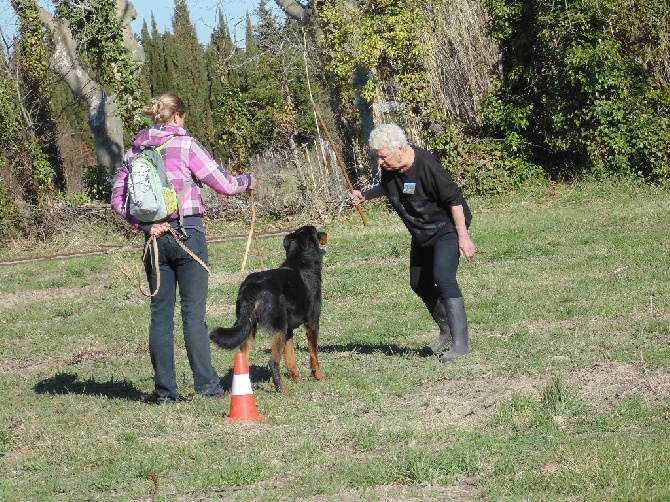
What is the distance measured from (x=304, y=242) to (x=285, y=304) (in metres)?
0.78

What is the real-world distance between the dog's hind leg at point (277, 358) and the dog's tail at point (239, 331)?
23cm

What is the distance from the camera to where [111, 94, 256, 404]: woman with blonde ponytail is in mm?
7355

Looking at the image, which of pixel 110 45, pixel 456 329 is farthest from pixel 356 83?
pixel 456 329

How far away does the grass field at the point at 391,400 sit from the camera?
5.46 m

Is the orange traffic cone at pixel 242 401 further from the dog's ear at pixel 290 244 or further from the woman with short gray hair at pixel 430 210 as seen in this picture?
the woman with short gray hair at pixel 430 210

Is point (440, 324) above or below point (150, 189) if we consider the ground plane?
below

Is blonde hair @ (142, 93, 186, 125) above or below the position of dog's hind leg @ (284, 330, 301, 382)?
above

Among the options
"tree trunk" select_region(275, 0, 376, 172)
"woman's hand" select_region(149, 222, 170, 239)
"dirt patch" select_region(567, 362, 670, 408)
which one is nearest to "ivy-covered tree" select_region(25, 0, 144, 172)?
"tree trunk" select_region(275, 0, 376, 172)

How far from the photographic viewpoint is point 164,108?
7.35 metres

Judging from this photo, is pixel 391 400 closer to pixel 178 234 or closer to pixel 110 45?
pixel 178 234

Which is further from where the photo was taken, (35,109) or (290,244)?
(35,109)

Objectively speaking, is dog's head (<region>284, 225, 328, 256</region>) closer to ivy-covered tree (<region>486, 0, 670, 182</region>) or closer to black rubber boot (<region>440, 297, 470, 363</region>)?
black rubber boot (<region>440, 297, 470, 363</region>)

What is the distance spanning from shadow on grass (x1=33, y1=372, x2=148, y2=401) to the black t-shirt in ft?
8.47

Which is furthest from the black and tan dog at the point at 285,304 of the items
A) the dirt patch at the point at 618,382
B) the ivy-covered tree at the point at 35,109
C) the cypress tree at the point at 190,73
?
the cypress tree at the point at 190,73
